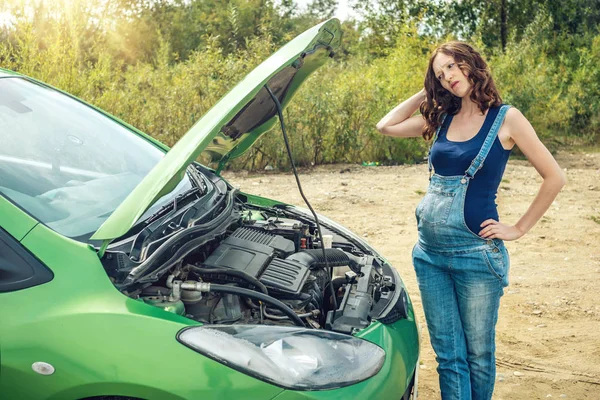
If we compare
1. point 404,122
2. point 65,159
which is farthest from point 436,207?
point 65,159

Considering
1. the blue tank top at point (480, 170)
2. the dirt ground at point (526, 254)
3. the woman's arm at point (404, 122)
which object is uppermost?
the woman's arm at point (404, 122)

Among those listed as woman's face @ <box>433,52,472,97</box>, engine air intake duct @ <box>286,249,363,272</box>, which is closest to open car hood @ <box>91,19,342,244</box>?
woman's face @ <box>433,52,472,97</box>

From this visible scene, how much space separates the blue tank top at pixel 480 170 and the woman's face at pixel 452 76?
0.14 meters

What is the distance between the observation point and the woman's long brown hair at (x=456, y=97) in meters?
2.56

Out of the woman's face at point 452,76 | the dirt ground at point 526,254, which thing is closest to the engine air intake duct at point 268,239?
the woman's face at point 452,76

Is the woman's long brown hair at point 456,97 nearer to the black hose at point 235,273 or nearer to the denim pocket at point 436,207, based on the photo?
the denim pocket at point 436,207

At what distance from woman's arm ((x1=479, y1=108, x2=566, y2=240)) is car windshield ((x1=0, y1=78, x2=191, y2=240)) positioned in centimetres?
137

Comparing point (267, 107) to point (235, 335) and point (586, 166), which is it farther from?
point (586, 166)

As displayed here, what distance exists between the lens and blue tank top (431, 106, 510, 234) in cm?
252

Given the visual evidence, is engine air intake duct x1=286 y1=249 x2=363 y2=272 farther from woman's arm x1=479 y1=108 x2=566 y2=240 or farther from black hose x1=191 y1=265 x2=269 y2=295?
woman's arm x1=479 y1=108 x2=566 y2=240

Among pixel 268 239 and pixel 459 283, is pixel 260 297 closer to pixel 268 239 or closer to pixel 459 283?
pixel 268 239

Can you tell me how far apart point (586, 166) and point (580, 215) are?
3.91m

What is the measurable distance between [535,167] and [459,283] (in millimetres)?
574

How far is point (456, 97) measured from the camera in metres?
2.71
